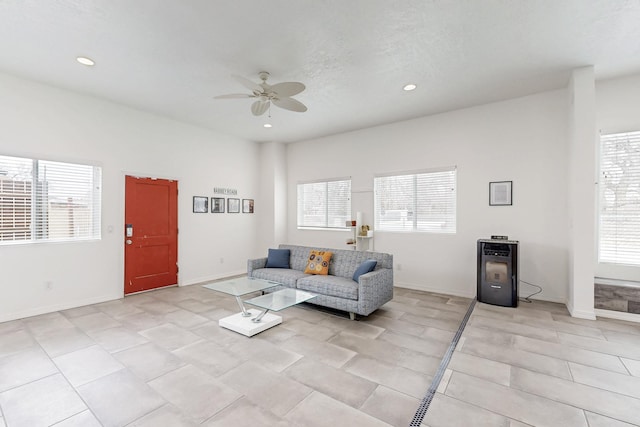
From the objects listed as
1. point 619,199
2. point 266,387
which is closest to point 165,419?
point 266,387

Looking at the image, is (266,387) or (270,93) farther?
(270,93)

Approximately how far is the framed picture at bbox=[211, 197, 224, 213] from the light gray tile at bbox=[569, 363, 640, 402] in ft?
19.5

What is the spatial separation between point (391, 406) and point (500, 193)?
387 cm

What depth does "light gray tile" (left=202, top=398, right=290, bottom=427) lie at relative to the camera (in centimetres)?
189

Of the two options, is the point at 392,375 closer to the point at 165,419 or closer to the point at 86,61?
the point at 165,419

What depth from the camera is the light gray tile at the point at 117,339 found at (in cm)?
300

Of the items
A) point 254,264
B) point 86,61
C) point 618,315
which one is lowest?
point 618,315

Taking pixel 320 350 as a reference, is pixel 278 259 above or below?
above

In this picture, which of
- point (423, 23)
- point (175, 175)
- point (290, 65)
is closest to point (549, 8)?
point (423, 23)

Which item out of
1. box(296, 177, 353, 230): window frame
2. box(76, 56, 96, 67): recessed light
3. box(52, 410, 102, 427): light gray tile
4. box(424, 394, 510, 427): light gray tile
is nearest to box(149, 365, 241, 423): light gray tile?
box(52, 410, 102, 427): light gray tile

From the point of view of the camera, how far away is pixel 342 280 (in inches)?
162

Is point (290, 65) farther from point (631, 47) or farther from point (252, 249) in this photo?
point (252, 249)

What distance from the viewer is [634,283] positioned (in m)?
3.72

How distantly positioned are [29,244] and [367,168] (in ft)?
18.0
